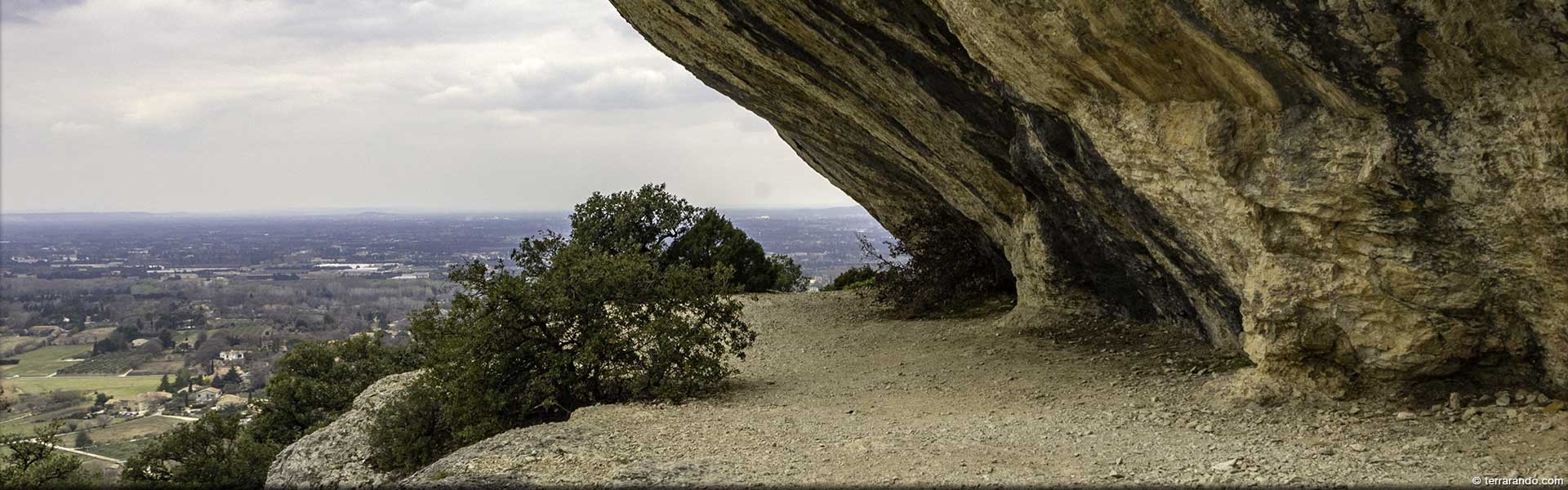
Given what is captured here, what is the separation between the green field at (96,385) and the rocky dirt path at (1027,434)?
38.1m

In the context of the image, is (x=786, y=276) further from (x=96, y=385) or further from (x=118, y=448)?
(x=96, y=385)

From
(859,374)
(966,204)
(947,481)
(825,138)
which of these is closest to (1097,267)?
(966,204)

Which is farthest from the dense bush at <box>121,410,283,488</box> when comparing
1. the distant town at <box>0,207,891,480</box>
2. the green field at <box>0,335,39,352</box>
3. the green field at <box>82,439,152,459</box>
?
the green field at <box>0,335,39,352</box>

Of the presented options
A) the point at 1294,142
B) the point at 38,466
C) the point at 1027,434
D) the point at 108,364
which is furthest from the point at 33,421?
the point at 1294,142

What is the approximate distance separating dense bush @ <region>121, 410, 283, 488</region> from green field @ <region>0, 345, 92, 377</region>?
3186 cm

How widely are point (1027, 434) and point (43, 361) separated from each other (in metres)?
57.5

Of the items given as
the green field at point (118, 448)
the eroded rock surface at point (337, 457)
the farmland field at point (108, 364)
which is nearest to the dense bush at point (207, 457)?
the eroded rock surface at point (337, 457)

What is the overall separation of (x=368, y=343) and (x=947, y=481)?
825 inches

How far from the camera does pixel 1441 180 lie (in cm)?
645

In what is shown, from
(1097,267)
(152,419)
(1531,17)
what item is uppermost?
(1531,17)

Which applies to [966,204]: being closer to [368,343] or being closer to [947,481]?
[947,481]

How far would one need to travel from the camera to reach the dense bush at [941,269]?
17188 mm

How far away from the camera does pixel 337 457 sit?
12.1 meters

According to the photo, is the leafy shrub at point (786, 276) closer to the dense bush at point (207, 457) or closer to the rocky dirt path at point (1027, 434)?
the dense bush at point (207, 457)
